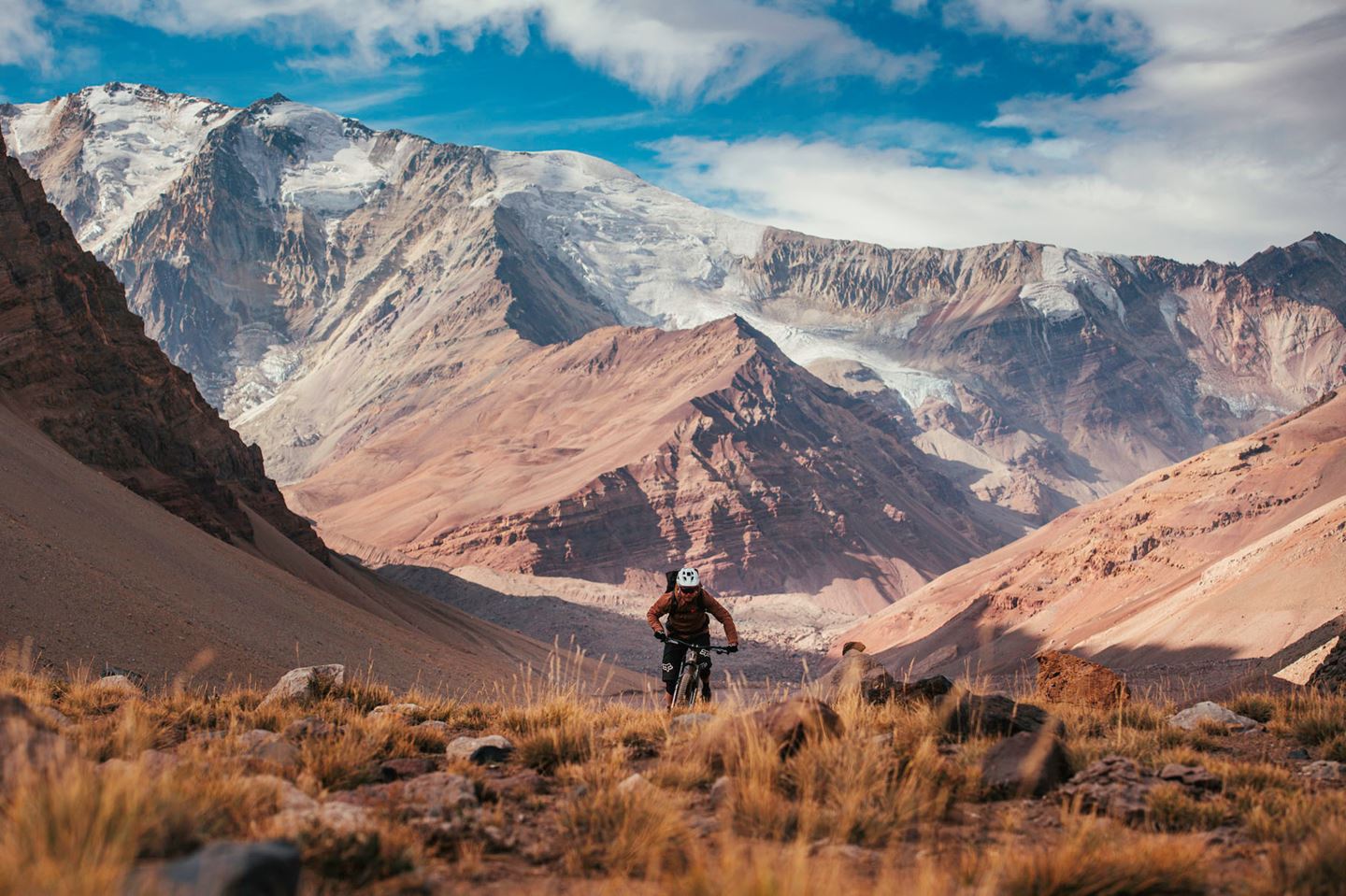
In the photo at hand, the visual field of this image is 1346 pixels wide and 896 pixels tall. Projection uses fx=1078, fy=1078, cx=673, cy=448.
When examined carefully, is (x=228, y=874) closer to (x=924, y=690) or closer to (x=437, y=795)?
(x=437, y=795)

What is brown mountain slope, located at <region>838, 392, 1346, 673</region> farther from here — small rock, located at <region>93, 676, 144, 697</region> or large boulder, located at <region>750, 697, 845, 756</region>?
small rock, located at <region>93, 676, 144, 697</region>

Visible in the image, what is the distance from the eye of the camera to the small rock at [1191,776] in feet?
23.3

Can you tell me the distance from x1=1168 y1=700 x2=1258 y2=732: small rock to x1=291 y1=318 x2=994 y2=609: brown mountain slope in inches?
3740

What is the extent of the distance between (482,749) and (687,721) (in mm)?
1936

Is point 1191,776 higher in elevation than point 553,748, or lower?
higher

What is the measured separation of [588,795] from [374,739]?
2213 mm

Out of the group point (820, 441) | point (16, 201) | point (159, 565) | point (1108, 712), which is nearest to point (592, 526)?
point (820, 441)

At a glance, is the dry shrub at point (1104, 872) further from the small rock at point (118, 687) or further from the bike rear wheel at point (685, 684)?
the small rock at point (118, 687)

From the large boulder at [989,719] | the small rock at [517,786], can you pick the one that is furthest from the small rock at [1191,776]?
the small rock at [517,786]

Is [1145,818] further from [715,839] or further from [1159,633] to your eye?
[1159,633]

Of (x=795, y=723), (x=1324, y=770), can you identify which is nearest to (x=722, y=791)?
(x=795, y=723)

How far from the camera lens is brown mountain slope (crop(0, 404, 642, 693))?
1855 centimetres

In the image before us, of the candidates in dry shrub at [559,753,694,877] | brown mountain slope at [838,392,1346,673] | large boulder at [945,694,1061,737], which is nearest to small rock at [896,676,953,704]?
large boulder at [945,694,1061,737]

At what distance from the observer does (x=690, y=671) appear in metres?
11.3
